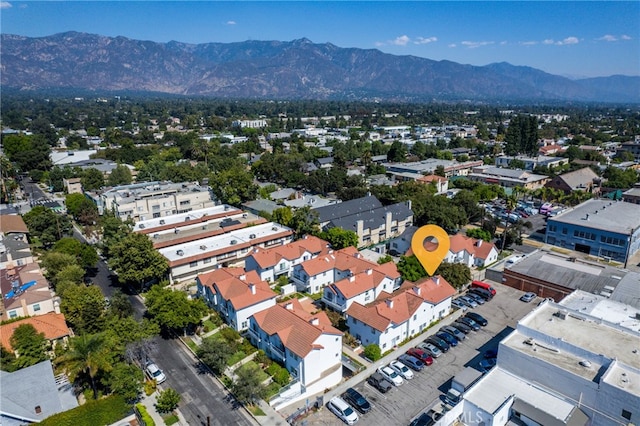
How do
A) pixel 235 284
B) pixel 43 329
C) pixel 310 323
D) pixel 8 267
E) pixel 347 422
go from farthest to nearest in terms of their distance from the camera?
1. pixel 8 267
2. pixel 235 284
3. pixel 43 329
4. pixel 310 323
5. pixel 347 422

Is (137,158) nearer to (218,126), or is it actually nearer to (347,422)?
(218,126)

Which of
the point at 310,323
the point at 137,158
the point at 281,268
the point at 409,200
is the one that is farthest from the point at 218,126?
the point at 310,323

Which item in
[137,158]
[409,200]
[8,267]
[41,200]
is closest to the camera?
[8,267]

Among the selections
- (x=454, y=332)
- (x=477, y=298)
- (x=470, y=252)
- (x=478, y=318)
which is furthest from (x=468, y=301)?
(x=470, y=252)

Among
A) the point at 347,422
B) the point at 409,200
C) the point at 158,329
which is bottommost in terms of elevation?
the point at 347,422

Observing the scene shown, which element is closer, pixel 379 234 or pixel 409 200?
pixel 379 234

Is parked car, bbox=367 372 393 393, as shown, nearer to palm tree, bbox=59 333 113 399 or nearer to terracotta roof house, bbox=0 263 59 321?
palm tree, bbox=59 333 113 399

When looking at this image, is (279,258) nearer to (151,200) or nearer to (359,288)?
(359,288)
